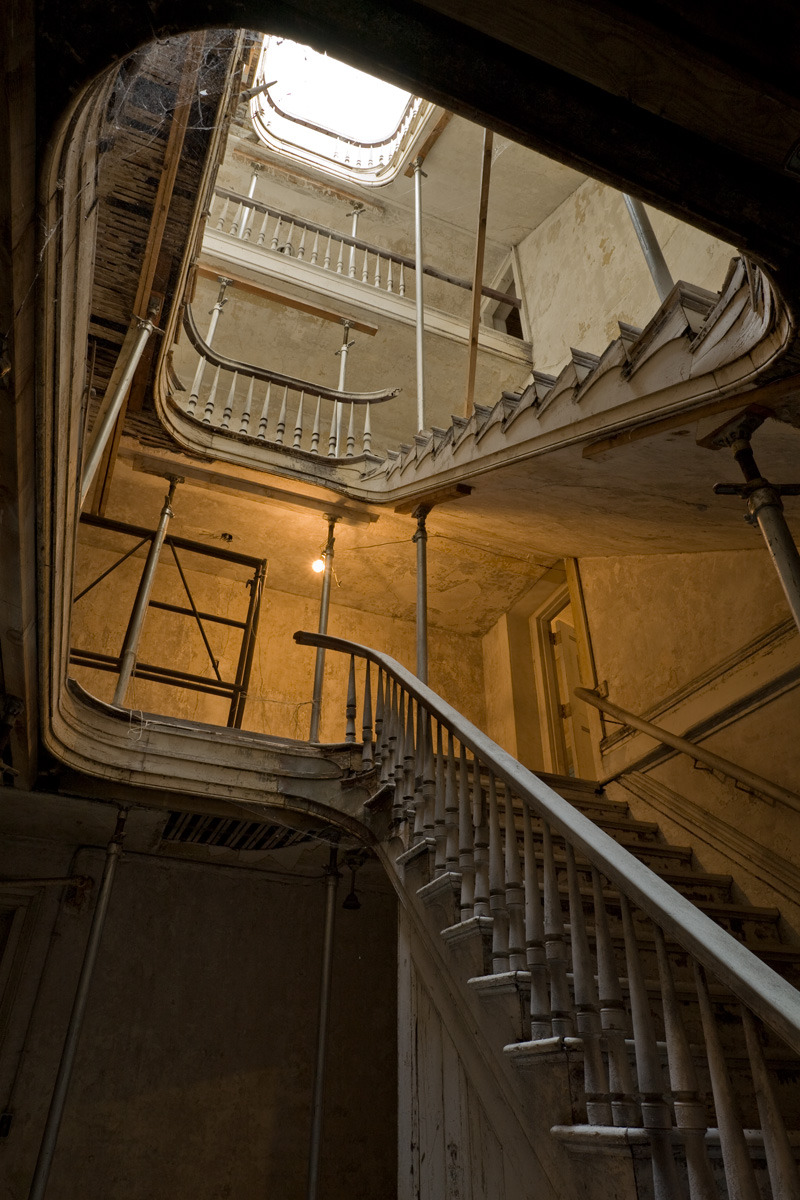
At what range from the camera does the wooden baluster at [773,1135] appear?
135cm

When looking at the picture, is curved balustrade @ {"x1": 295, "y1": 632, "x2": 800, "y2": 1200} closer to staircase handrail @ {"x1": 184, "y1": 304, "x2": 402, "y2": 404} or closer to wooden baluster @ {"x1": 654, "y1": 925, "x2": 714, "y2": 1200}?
wooden baluster @ {"x1": 654, "y1": 925, "x2": 714, "y2": 1200}

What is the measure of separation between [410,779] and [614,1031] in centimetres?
189

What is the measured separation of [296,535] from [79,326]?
541cm

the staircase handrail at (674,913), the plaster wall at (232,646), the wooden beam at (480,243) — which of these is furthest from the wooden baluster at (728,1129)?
the plaster wall at (232,646)

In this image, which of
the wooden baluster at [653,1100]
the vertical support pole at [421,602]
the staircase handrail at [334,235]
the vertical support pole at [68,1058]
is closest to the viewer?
the wooden baluster at [653,1100]

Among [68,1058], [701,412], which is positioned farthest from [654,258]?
[68,1058]

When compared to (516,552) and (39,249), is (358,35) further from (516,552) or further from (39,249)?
(516,552)

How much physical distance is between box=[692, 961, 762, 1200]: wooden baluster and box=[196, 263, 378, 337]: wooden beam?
8.04 metres

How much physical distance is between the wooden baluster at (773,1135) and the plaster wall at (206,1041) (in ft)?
16.7

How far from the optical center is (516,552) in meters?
7.60

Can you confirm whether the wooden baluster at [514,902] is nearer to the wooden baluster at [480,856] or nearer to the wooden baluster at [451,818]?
the wooden baluster at [480,856]

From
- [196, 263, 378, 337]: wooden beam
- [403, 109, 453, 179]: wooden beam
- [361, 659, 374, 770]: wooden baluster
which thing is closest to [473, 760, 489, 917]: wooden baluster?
[361, 659, 374, 770]: wooden baluster

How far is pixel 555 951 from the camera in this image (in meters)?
2.27


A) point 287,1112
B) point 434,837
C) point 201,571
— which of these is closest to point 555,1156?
point 434,837
